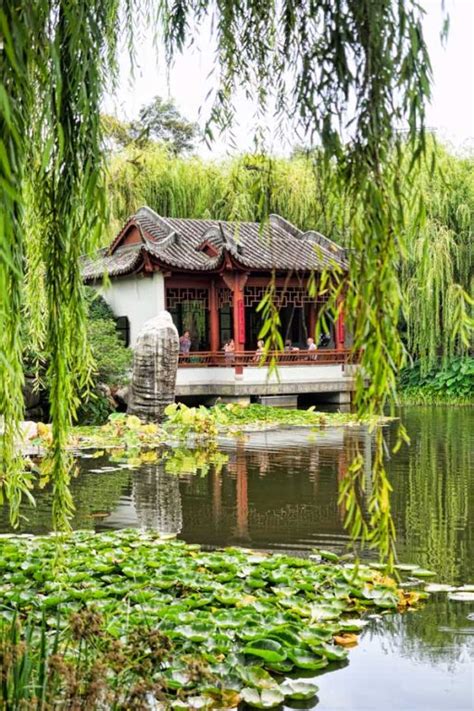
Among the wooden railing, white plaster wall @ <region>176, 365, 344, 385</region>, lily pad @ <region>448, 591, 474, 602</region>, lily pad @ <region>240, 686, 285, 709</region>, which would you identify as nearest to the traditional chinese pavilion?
the wooden railing

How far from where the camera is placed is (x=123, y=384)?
14.8m

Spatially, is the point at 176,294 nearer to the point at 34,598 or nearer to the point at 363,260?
the point at 34,598

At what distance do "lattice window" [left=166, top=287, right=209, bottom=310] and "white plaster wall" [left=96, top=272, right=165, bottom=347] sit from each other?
31 centimetres

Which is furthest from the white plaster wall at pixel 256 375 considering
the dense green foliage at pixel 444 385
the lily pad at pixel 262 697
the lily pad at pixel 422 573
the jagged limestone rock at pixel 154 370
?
the lily pad at pixel 262 697

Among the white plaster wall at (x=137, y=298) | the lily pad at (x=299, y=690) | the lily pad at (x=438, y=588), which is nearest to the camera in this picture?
the lily pad at (x=299, y=690)

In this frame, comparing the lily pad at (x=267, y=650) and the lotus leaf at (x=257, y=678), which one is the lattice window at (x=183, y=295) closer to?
the lily pad at (x=267, y=650)

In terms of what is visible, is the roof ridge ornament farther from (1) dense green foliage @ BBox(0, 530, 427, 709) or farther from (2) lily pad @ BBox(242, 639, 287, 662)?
(2) lily pad @ BBox(242, 639, 287, 662)

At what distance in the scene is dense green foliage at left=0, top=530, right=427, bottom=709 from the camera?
2.42m

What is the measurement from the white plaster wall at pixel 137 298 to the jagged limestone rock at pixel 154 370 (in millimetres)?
3228

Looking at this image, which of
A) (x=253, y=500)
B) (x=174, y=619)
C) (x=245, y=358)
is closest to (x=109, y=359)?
(x=245, y=358)

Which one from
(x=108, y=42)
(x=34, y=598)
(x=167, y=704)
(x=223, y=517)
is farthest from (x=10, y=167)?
(x=223, y=517)

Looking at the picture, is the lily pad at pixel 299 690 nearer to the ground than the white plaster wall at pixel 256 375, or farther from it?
nearer to the ground

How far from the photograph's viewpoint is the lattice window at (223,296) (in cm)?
1791

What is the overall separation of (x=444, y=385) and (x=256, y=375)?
5355mm
